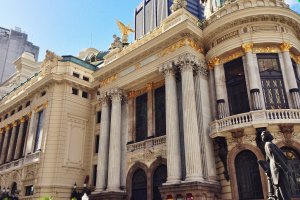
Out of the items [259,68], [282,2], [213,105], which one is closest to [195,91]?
[213,105]

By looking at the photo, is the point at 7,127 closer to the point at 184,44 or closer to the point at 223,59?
the point at 184,44

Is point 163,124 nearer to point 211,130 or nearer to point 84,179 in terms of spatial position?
point 211,130

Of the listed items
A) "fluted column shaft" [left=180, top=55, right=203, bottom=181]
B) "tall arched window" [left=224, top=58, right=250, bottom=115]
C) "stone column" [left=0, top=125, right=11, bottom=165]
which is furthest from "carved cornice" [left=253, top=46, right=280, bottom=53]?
"stone column" [left=0, top=125, right=11, bottom=165]

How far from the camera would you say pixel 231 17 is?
2319cm

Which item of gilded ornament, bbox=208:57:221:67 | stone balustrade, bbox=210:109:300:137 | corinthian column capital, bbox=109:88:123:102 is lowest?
stone balustrade, bbox=210:109:300:137

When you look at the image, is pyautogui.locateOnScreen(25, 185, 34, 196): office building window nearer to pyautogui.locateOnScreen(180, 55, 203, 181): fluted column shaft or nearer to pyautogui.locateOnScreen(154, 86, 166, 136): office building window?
pyautogui.locateOnScreen(154, 86, 166, 136): office building window

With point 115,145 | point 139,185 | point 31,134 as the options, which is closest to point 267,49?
point 115,145

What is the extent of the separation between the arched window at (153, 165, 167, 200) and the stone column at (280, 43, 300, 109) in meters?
10.8

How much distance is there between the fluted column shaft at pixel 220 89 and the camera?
22484mm

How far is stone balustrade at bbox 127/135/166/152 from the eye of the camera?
979 inches

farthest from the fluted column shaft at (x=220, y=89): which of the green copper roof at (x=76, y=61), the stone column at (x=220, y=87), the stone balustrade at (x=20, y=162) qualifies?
the stone balustrade at (x=20, y=162)

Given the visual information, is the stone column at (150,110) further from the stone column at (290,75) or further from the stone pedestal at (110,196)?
the stone column at (290,75)

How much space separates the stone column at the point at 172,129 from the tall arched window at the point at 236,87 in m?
4.15

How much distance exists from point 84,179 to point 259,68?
20081mm
